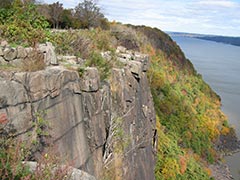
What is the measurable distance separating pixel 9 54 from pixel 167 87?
34.6m

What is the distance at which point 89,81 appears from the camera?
416 inches

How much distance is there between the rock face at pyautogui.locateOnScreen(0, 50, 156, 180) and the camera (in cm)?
816

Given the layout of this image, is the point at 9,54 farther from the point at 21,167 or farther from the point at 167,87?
the point at 167,87

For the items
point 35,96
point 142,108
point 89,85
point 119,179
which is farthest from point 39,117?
point 142,108

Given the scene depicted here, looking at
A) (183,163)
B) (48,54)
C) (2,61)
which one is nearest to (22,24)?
(48,54)

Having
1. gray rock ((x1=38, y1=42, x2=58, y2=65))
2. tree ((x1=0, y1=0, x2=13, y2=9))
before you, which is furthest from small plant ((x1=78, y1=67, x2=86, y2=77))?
tree ((x1=0, y1=0, x2=13, y2=9))

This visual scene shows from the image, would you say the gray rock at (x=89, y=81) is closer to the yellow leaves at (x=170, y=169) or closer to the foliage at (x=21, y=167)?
the foliage at (x=21, y=167)

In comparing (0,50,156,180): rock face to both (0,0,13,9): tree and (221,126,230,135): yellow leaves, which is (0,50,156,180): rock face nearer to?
(0,0,13,9): tree

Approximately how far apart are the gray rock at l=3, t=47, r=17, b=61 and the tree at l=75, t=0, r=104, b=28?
799 inches

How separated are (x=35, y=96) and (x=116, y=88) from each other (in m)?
5.54

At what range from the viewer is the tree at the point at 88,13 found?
97.9 ft

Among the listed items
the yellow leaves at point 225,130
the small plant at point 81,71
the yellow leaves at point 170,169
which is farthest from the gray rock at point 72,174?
the yellow leaves at point 225,130

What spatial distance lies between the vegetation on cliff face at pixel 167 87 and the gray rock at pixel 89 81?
4.49ft

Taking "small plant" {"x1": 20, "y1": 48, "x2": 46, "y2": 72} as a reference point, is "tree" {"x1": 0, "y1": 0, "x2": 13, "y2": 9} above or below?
above
